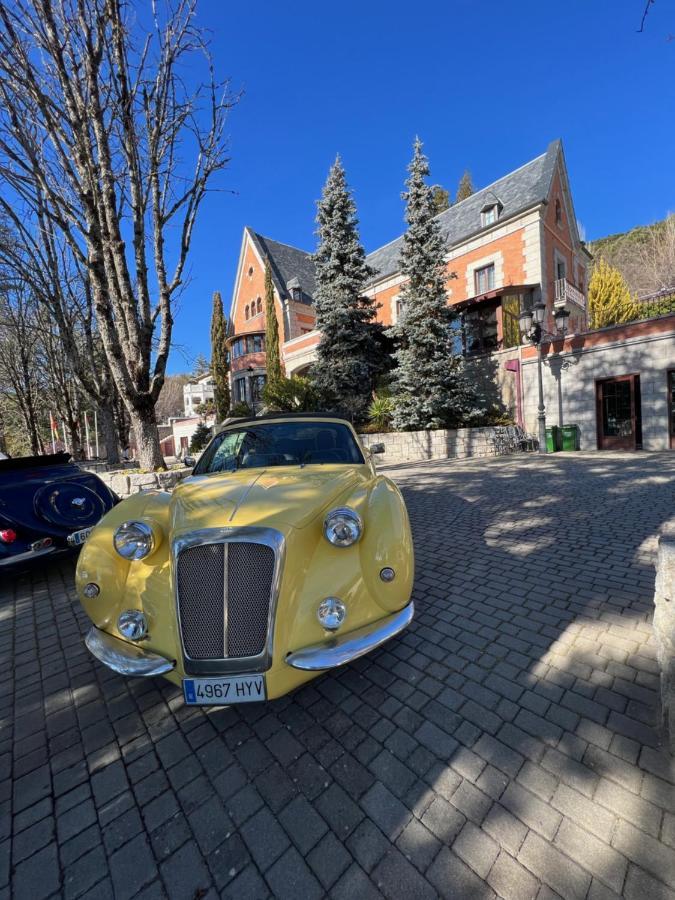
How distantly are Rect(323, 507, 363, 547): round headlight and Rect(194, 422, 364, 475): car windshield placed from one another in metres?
1.23

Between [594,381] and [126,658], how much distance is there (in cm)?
1543

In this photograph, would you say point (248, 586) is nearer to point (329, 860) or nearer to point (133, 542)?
point (133, 542)

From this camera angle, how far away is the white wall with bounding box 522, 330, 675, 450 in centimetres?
1176

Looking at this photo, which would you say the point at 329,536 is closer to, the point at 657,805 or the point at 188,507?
the point at 188,507

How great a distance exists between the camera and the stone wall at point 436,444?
13195 mm

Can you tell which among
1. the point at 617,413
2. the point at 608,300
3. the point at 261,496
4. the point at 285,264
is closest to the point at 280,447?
the point at 261,496

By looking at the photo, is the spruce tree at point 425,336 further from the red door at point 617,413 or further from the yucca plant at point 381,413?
the red door at point 617,413

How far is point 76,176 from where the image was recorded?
8039 mm

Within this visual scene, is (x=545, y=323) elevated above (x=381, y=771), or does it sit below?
above

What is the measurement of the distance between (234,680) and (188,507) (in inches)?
42.7

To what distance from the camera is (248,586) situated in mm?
1999

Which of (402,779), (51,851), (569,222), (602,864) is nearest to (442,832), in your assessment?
(402,779)

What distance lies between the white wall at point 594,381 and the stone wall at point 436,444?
300 centimetres

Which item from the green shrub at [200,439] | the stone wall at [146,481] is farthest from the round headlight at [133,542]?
the green shrub at [200,439]
